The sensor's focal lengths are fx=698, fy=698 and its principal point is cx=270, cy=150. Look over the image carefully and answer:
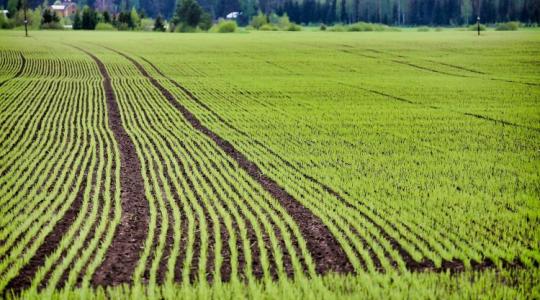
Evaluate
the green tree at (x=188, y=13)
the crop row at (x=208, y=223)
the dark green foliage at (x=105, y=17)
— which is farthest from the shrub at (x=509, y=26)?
the crop row at (x=208, y=223)

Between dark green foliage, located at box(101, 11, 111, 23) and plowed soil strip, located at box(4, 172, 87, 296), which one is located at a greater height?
dark green foliage, located at box(101, 11, 111, 23)

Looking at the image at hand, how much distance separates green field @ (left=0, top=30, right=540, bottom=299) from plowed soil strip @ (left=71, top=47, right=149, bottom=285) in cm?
5

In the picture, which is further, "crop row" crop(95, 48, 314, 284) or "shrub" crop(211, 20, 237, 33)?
"shrub" crop(211, 20, 237, 33)

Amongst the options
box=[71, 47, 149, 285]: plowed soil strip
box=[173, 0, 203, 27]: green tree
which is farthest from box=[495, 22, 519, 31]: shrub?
box=[71, 47, 149, 285]: plowed soil strip

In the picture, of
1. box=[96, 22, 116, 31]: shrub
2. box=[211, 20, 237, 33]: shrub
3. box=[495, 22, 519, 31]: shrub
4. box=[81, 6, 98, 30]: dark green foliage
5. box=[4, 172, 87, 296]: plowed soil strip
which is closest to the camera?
box=[4, 172, 87, 296]: plowed soil strip

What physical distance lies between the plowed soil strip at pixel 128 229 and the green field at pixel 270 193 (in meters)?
0.05

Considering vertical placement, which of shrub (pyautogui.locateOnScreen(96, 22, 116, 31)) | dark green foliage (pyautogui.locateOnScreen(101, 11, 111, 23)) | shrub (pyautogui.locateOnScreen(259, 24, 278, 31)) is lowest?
shrub (pyautogui.locateOnScreen(259, 24, 278, 31))

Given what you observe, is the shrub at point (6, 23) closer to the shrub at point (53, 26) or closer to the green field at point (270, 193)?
the shrub at point (53, 26)

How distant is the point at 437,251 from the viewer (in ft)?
32.3

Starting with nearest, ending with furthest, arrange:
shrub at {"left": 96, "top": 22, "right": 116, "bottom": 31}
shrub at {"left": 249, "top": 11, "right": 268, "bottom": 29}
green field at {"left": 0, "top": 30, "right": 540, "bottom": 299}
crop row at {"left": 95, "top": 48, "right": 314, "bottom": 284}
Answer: green field at {"left": 0, "top": 30, "right": 540, "bottom": 299}, crop row at {"left": 95, "top": 48, "right": 314, "bottom": 284}, shrub at {"left": 96, "top": 22, "right": 116, "bottom": 31}, shrub at {"left": 249, "top": 11, "right": 268, "bottom": 29}

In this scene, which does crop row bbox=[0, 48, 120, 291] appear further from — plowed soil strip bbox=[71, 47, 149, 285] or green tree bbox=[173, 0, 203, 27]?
green tree bbox=[173, 0, 203, 27]

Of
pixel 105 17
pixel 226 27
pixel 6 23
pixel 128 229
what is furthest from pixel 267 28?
pixel 128 229

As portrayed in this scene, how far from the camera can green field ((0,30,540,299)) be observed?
29.0 feet

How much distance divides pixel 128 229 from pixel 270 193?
3.35m
